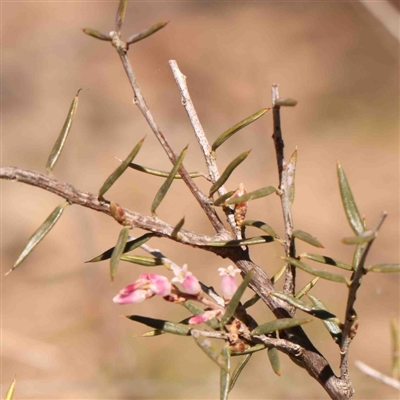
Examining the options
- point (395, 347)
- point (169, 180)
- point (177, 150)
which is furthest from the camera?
point (177, 150)

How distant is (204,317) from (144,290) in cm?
5

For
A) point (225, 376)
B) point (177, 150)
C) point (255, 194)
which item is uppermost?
point (177, 150)

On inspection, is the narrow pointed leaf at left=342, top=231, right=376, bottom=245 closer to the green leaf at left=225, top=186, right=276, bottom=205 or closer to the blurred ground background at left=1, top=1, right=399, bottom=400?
the green leaf at left=225, top=186, right=276, bottom=205

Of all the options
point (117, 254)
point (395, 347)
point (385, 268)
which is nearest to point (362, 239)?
point (385, 268)

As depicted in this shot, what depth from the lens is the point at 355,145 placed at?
2.59 meters

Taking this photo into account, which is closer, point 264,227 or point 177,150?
point 264,227

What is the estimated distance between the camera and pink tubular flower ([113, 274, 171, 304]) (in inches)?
12.4

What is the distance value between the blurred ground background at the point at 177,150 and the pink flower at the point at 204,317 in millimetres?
1330

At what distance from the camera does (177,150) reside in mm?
2482

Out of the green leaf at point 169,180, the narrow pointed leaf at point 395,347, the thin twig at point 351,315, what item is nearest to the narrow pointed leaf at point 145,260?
the green leaf at point 169,180

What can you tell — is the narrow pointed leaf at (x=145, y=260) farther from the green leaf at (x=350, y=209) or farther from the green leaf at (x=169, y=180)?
the green leaf at (x=350, y=209)

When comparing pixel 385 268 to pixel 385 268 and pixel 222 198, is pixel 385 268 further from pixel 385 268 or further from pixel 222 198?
pixel 222 198

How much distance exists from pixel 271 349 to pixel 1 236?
2286 millimetres

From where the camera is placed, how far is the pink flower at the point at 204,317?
0.33m
